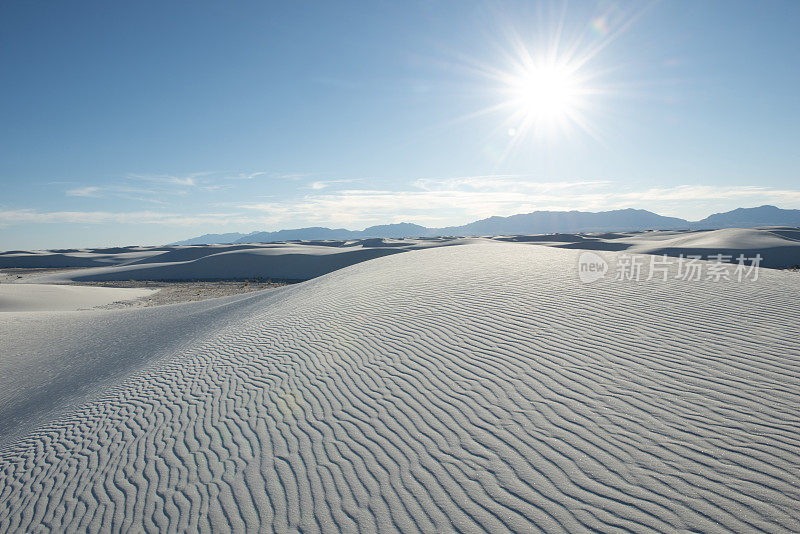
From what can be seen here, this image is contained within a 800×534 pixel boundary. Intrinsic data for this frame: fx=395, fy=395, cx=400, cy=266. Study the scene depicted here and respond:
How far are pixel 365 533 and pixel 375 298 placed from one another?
21.4 feet

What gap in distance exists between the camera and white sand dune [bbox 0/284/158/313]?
18703 millimetres

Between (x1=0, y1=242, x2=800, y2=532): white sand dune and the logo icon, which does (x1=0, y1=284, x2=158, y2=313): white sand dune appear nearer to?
(x1=0, y1=242, x2=800, y2=532): white sand dune

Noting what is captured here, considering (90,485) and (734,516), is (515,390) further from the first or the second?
(90,485)

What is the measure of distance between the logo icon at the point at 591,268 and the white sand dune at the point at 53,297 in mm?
22555

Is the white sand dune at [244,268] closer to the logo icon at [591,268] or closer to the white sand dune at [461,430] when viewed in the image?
the logo icon at [591,268]

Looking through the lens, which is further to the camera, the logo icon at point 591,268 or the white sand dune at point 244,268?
the white sand dune at point 244,268

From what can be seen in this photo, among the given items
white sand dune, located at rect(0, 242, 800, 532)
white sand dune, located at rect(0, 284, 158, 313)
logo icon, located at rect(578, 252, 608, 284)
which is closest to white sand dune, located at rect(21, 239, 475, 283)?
white sand dune, located at rect(0, 284, 158, 313)

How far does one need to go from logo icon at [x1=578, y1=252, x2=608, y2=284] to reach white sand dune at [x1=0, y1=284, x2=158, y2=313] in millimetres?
22555

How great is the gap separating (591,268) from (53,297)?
2566 centimetres

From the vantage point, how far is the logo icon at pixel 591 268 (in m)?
9.30

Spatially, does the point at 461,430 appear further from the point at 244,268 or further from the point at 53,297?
the point at 244,268

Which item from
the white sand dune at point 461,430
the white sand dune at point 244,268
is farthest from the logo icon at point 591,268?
the white sand dune at point 244,268

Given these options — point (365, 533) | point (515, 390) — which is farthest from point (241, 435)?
point (515, 390)

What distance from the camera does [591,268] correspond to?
10430 mm
